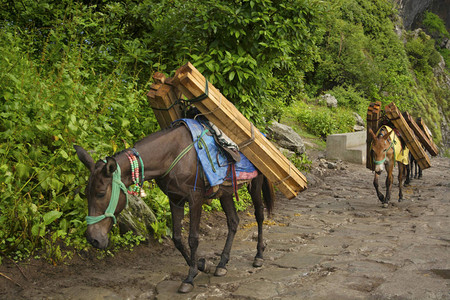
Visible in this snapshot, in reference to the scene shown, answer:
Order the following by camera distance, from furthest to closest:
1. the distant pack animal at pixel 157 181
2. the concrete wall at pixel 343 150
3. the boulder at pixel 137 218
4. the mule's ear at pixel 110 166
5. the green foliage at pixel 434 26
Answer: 1. the green foliage at pixel 434 26
2. the concrete wall at pixel 343 150
3. the boulder at pixel 137 218
4. the distant pack animal at pixel 157 181
5. the mule's ear at pixel 110 166

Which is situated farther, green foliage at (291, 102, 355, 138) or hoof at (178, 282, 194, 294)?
green foliage at (291, 102, 355, 138)

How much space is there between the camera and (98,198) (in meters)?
3.71

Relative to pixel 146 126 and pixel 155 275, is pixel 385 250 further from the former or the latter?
pixel 146 126

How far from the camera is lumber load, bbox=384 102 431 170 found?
9461mm

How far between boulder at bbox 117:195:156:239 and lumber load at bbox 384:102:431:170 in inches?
241

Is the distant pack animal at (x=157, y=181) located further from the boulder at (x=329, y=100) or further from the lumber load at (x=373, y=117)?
the boulder at (x=329, y=100)

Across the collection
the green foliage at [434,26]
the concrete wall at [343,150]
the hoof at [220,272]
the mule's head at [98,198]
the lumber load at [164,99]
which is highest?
the green foliage at [434,26]

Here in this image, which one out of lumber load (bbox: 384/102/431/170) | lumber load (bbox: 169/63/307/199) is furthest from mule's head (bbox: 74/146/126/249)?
lumber load (bbox: 384/102/431/170)

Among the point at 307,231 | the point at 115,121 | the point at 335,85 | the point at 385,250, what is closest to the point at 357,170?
the point at 307,231

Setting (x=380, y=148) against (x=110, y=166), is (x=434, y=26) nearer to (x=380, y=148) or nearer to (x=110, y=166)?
(x=380, y=148)

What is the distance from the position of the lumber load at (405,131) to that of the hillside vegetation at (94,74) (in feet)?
7.44

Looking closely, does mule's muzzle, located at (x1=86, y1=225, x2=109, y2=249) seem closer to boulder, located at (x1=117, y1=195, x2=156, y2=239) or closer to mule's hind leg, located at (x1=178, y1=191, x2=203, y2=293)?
mule's hind leg, located at (x1=178, y1=191, x2=203, y2=293)

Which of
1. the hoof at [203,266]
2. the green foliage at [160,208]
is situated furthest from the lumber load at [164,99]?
the hoof at [203,266]

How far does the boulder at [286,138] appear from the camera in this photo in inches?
496
